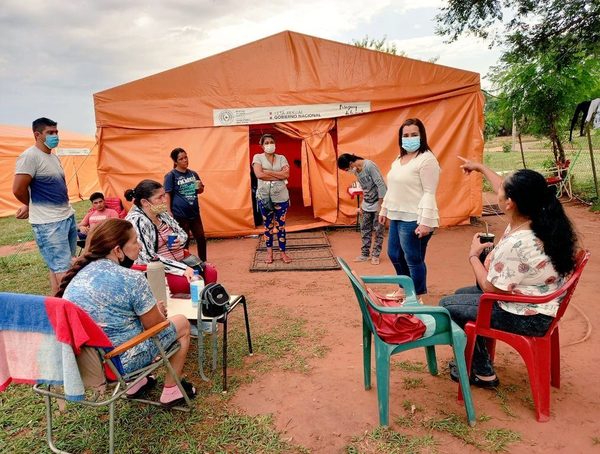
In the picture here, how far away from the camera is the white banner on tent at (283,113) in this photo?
7355mm

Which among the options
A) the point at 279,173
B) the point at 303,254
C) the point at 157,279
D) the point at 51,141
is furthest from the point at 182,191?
the point at 157,279

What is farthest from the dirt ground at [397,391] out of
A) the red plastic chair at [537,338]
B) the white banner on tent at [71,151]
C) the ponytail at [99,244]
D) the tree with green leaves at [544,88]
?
the white banner on tent at [71,151]

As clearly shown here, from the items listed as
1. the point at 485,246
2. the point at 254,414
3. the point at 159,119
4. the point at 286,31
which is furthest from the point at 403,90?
the point at 254,414

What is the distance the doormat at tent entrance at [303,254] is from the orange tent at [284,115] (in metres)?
0.86

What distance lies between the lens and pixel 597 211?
8.24 metres

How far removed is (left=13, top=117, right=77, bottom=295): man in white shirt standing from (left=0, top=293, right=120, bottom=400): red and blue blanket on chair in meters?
2.21

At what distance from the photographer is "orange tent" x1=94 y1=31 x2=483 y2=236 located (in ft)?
23.5

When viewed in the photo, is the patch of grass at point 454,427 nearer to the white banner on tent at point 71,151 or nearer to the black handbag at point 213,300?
the black handbag at point 213,300

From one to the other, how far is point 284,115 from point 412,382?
5561mm

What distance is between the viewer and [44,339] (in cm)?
197

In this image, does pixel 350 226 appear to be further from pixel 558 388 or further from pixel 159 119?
pixel 558 388

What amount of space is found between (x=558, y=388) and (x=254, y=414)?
196cm

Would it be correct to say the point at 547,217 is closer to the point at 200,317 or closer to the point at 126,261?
the point at 200,317

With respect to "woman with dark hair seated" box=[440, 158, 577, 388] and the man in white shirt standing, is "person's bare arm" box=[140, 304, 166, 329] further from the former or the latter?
the man in white shirt standing
